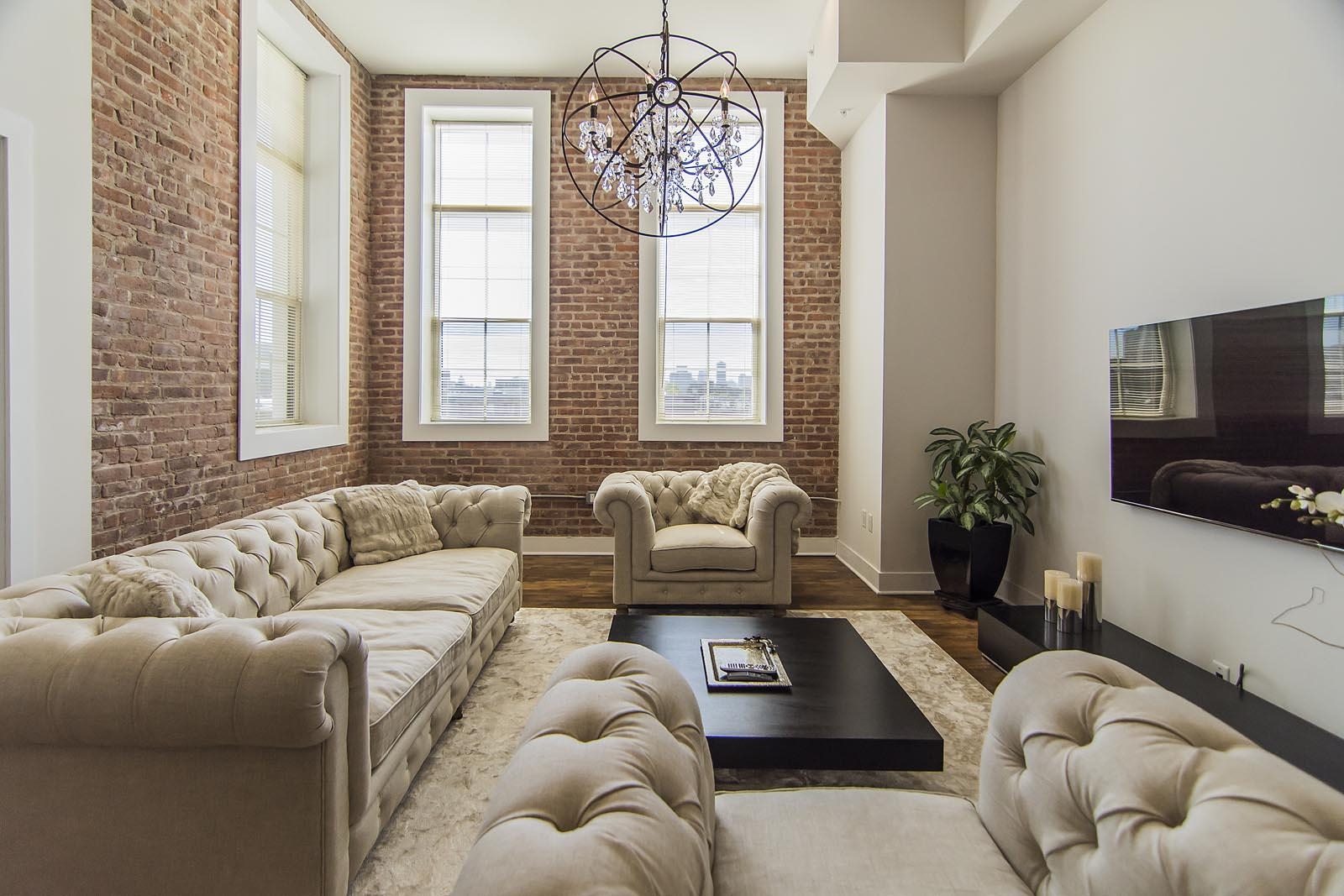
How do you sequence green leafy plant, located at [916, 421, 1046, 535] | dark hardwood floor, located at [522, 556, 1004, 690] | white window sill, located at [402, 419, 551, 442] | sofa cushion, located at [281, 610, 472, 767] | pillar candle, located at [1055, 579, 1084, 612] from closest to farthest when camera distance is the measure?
sofa cushion, located at [281, 610, 472, 767] → pillar candle, located at [1055, 579, 1084, 612] → dark hardwood floor, located at [522, 556, 1004, 690] → green leafy plant, located at [916, 421, 1046, 535] → white window sill, located at [402, 419, 551, 442]

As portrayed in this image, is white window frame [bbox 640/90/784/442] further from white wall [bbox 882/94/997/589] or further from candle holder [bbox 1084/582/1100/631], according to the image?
candle holder [bbox 1084/582/1100/631]

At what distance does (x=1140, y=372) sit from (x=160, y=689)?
3.63 m

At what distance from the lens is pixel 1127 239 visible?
3.46 metres

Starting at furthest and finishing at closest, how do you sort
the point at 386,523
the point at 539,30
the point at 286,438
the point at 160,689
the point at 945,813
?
the point at 539,30, the point at 286,438, the point at 386,523, the point at 160,689, the point at 945,813

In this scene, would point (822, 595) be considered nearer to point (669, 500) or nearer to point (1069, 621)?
point (669, 500)

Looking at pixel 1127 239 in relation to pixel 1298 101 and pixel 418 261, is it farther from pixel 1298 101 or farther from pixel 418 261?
pixel 418 261

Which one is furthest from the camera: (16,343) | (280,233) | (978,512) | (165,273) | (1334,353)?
(280,233)

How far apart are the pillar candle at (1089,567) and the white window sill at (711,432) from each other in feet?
9.65

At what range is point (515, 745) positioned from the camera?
2.80m

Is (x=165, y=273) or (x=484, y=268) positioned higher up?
(x=484, y=268)

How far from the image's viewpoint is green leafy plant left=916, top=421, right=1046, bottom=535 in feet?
14.1

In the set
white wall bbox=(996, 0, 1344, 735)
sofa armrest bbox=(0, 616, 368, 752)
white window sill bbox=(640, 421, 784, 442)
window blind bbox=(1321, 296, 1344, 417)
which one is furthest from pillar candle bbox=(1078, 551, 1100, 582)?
sofa armrest bbox=(0, 616, 368, 752)

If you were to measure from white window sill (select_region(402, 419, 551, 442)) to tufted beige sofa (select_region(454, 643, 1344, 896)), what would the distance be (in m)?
4.76

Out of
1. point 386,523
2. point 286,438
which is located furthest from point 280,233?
point 386,523
